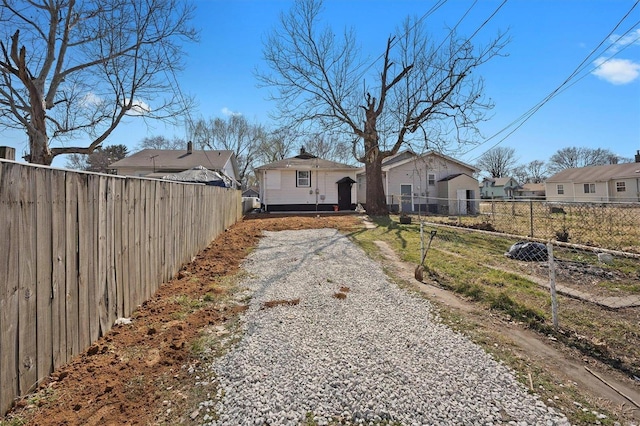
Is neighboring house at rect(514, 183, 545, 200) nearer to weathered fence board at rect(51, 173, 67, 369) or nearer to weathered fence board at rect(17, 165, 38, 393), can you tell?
weathered fence board at rect(51, 173, 67, 369)

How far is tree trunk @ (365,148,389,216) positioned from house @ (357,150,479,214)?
5197 mm

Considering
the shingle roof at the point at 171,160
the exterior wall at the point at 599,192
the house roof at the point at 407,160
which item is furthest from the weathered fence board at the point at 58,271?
the exterior wall at the point at 599,192

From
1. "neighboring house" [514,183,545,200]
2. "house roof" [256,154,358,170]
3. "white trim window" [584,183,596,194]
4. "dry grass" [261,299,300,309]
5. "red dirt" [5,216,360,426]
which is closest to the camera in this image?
"red dirt" [5,216,360,426]

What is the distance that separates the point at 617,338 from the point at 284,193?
1917cm

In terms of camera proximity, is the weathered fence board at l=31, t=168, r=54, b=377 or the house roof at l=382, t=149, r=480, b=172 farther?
the house roof at l=382, t=149, r=480, b=172

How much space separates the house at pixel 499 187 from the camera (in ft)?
192

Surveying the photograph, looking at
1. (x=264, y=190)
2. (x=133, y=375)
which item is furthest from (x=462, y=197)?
(x=133, y=375)

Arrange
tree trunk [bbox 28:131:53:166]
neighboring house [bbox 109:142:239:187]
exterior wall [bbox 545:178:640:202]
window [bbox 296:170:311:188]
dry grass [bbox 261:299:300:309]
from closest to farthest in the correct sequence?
dry grass [bbox 261:299:300:309] < tree trunk [bbox 28:131:53:166] < window [bbox 296:170:311:188] < neighboring house [bbox 109:142:239:187] < exterior wall [bbox 545:178:640:202]

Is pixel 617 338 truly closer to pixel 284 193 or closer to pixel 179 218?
pixel 179 218

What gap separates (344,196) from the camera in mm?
22438

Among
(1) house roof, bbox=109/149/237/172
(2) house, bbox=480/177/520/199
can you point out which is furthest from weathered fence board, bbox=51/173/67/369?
(2) house, bbox=480/177/520/199

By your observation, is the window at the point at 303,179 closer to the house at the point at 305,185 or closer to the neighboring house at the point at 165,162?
the house at the point at 305,185

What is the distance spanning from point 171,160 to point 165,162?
55cm

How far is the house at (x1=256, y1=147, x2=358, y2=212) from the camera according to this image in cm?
2139
